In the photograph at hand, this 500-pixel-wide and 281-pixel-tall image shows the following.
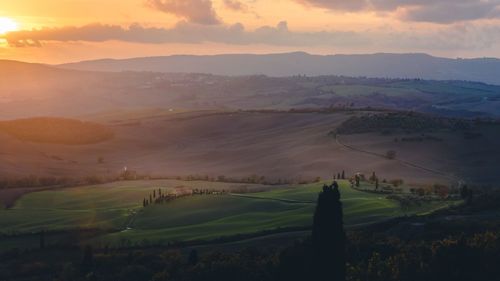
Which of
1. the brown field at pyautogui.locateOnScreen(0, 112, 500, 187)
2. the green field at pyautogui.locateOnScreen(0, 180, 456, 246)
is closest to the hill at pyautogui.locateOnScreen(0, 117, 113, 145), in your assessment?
the brown field at pyautogui.locateOnScreen(0, 112, 500, 187)

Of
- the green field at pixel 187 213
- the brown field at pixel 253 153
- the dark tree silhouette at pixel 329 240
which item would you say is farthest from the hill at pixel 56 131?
the dark tree silhouette at pixel 329 240

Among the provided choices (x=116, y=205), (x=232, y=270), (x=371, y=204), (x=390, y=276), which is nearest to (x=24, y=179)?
(x=116, y=205)

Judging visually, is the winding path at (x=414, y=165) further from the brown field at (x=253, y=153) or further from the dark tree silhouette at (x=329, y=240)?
the dark tree silhouette at (x=329, y=240)

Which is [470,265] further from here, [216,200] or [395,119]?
[395,119]

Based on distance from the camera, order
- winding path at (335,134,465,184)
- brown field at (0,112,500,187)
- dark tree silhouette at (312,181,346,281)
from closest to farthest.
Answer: dark tree silhouette at (312,181,346,281), winding path at (335,134,465,184), brown field at (0,112,500,187)

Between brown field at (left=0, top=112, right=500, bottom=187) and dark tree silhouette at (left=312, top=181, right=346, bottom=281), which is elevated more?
dark tree silhouette at (left=312, top=181, right=346, bottom=281)

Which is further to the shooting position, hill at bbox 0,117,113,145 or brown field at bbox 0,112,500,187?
hill at bbox 0,117,113,145

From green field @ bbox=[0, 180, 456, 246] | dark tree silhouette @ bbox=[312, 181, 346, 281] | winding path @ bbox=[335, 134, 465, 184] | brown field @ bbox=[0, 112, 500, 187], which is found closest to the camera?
dark tree silhouette @ bbox=[312, 181, 346, 281]

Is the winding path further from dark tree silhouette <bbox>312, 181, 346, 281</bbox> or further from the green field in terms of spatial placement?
dark tree silhouette <bbox>312, 181, 346, 281</bbox>
